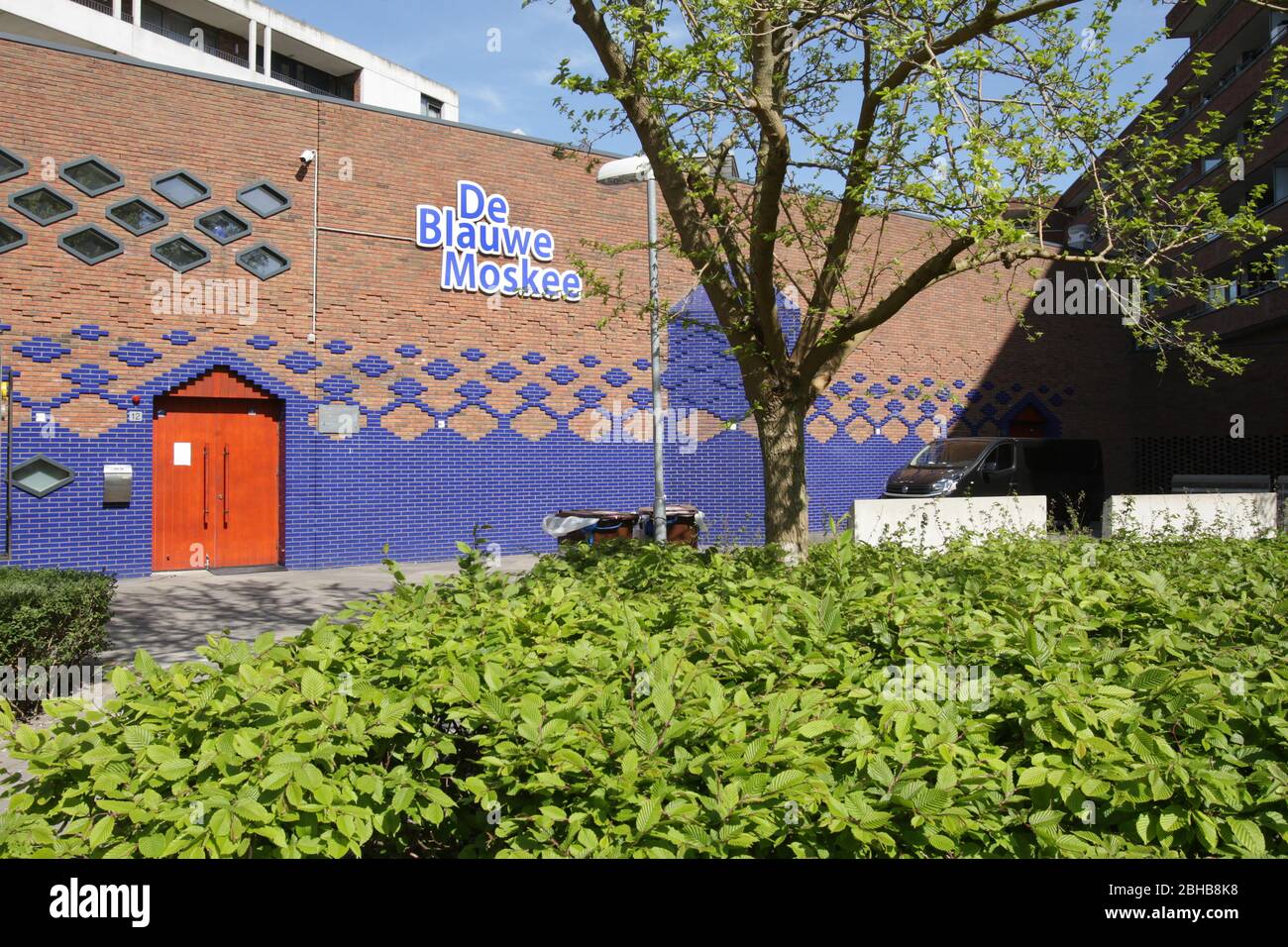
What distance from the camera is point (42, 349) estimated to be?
14.6 m

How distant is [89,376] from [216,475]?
2.47 m

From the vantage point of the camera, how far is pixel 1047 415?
2738 cm

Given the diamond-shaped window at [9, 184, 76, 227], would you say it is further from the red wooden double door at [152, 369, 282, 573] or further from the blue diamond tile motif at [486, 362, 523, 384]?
Answer: the blue diamond tile motif at [486, 362, 523, 384]

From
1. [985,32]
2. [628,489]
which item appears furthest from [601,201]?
[985,32]

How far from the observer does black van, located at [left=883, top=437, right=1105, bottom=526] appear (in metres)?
21.1

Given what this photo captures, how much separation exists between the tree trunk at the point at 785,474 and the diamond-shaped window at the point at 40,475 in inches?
473

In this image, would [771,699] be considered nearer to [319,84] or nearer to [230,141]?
[230,141]

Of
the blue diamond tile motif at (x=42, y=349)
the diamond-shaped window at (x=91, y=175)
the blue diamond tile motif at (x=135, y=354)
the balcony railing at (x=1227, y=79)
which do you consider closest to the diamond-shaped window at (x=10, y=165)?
the diamond-shaped window at (x=91, y=175)

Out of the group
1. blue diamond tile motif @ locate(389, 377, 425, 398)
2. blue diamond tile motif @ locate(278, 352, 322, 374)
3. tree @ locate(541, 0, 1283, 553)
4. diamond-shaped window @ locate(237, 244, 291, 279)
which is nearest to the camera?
tree @ locate(541, 0, 1283, 553)

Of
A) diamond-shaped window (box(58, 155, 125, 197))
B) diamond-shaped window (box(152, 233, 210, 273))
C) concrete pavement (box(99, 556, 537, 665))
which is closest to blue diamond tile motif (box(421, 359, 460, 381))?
concrete pavement (box(99, 556, 537, 665))

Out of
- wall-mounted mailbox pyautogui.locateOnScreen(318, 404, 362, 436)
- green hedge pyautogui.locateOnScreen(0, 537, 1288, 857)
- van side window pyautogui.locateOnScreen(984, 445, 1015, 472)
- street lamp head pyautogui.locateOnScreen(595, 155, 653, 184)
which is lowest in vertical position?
green hedge pyautogui.locateOnScreen(0, 537, 1288, 857)

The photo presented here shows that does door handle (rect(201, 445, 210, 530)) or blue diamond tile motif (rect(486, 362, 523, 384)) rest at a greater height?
blue diamond tile motif (rect(486, 362, 523, 384))

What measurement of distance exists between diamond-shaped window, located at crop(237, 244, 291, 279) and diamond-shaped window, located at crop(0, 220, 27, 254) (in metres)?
3.03

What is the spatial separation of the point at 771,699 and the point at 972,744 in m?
0.51
